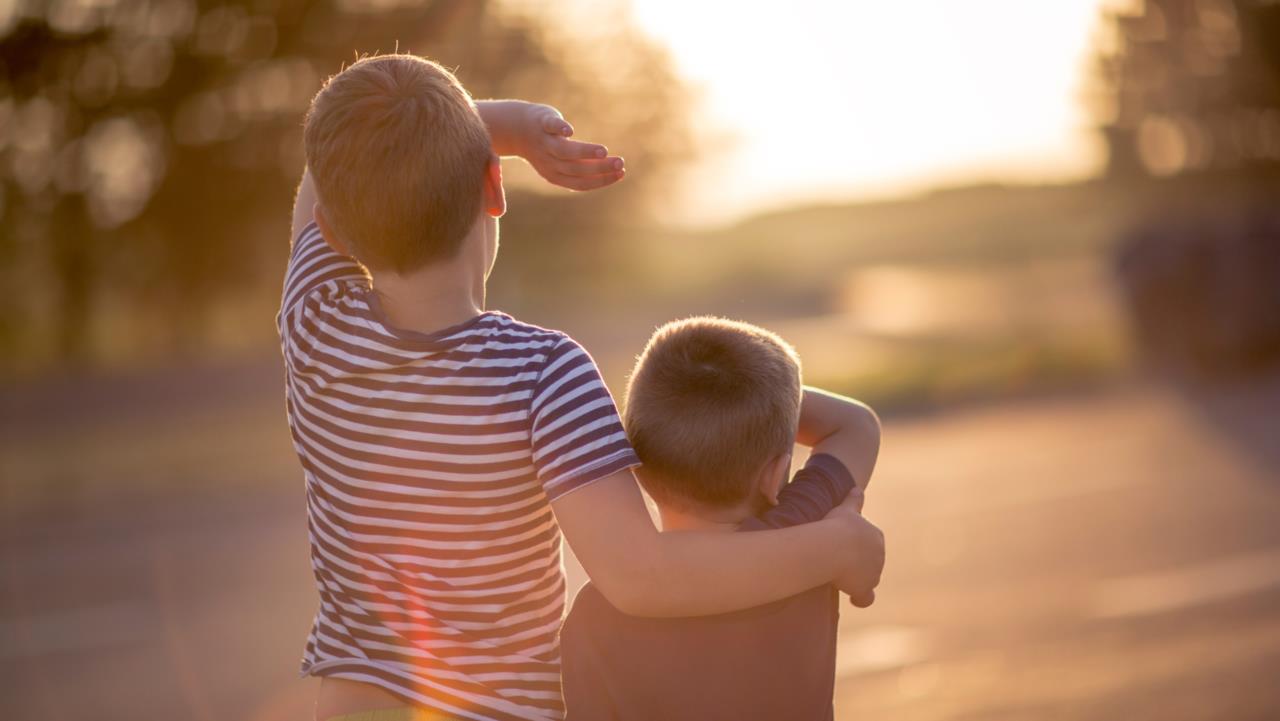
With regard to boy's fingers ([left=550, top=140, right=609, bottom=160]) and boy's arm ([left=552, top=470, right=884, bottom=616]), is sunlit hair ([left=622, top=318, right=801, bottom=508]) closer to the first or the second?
boy's arm ([left=552, top=470, right=884, bottom=616])

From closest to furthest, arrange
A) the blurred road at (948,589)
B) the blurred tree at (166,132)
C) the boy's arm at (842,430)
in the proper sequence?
the boy's arm at (842,430) → the blurred road at (948,589) → the blurred tree at (166,132)

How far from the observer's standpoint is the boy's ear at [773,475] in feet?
5.67

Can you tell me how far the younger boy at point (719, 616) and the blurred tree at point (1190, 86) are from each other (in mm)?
19525

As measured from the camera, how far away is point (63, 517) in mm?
9711

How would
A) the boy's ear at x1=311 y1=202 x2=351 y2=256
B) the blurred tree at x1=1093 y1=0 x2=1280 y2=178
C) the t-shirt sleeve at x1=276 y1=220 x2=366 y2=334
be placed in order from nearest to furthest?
1. the boy's ear at x1=311 y1=202 x2=351 y2=256
2. the t-shirt sleeve at x1=276 y1=220 x2=366 y2=334
3. the blurred tree at x1=1093 y1=0 x2=1280 y2=178

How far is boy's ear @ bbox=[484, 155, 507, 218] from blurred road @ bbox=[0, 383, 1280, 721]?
164 inches

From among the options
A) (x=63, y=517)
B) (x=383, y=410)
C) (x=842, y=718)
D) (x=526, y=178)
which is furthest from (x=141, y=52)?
(x=383, y=410)

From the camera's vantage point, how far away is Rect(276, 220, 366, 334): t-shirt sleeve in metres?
1.79

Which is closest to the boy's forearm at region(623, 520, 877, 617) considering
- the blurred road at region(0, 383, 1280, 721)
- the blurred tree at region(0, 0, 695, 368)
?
the blurred road at region(0, 383, 1280, 721)

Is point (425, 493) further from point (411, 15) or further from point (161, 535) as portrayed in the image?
point (411, 15)

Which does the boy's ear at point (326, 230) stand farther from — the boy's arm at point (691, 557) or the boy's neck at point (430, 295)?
the boy's arm at point (691, 557)

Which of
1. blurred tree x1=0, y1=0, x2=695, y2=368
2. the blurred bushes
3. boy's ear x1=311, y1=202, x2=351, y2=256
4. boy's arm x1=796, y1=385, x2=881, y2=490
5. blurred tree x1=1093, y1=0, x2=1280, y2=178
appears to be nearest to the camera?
boy's ear x1=311, y1=202, x2=351, y2=256

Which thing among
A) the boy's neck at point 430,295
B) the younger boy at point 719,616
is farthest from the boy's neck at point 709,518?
the boy's neck at point 430,295

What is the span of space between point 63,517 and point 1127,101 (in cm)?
1755
